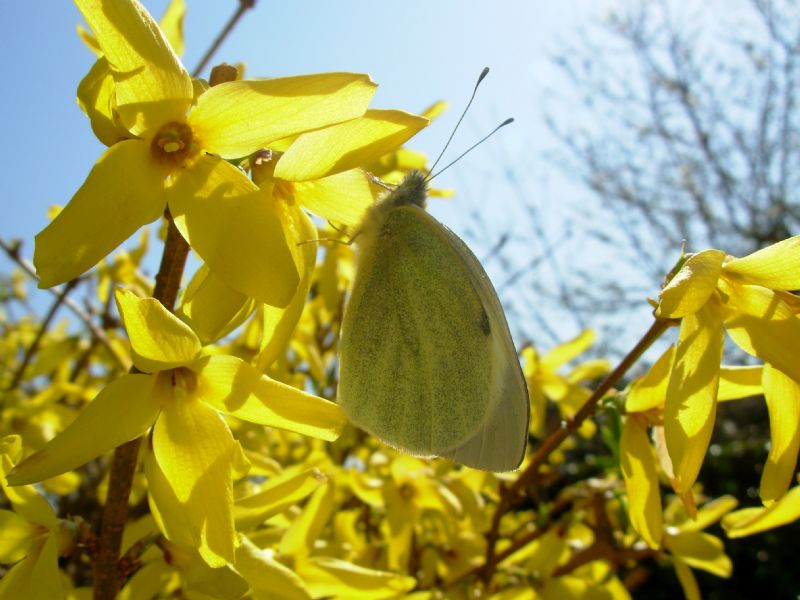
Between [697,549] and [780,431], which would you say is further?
[697,549]

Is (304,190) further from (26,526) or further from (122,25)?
(26,526)

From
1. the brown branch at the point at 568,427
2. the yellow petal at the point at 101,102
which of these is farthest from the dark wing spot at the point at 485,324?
the yellow petal at the point at 101,102

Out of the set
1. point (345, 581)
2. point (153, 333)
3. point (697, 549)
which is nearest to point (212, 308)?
point (153, 333)

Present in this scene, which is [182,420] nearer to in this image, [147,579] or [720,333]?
[147,579]

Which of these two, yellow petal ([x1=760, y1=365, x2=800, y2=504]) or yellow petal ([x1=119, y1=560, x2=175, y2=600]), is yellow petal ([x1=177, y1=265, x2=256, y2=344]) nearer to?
yellow petal ([x1=119, y1=560, x2=175, y2=600])

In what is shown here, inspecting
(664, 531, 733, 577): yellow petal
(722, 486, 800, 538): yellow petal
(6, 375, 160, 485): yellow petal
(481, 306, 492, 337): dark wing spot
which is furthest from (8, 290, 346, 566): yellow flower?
(664, 531, 733, 577): yellow petal

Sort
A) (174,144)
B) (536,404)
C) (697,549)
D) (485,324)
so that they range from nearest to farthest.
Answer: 1. (174,144)
2. (485,324)
3. (697,549)
4. (536,404)
